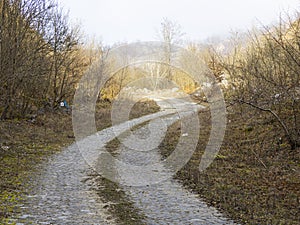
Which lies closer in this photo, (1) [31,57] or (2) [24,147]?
(2) [24,147]

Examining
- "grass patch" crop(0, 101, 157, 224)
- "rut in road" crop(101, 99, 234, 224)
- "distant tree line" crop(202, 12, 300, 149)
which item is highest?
"distant tree line" crop(202, 12, 300, 149)

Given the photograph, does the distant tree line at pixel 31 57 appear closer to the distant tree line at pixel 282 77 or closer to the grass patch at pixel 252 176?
the grass patch at pixel 252 176

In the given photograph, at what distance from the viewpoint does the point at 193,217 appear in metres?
6.27

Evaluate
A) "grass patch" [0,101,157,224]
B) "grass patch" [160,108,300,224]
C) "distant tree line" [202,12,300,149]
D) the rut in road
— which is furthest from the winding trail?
"distant tree line" [202,12,300,149]

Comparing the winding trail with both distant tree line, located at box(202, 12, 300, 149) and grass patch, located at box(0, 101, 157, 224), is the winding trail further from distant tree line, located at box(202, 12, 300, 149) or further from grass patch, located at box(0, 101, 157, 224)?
distant tree line, located at box(202, 12, 300, 149)

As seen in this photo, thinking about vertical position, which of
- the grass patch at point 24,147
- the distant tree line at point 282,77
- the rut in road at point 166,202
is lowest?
the rut in road at point 166,202


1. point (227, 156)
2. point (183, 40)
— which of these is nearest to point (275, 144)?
point (227, 156)

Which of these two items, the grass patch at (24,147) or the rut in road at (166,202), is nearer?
the rut in road at (166,202)

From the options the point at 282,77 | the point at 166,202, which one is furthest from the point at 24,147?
the point at 282,77

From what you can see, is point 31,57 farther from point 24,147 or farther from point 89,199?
point 89,199

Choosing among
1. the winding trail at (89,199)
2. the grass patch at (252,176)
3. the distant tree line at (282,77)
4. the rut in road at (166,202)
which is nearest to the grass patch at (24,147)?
the winding trail at (89,199)

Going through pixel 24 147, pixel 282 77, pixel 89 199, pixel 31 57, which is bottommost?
pixel 89 199

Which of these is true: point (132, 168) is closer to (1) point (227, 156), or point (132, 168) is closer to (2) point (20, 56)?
(1) point (227, 156)

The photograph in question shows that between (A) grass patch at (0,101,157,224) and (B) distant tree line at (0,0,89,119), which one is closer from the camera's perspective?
(A) grass patch at (0,101,157,224)
